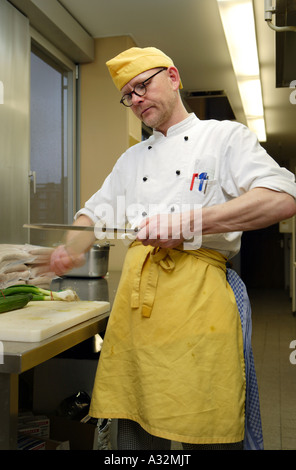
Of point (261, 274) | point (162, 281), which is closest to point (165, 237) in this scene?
point (162, 281)

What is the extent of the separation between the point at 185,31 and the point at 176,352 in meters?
2.92

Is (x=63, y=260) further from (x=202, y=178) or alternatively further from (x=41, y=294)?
(x=202, y=178)

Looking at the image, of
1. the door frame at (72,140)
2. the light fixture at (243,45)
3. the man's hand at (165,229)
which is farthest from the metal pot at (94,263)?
the light fixture at (243,45)

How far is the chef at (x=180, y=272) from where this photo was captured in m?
1.24

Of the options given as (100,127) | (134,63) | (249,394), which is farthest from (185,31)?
(249,394)

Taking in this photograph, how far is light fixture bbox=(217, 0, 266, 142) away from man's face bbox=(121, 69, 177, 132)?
1.61 m

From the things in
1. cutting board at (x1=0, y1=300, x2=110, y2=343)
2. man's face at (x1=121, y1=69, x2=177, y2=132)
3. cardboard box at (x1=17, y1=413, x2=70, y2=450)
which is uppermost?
man's face at (x1=121, y1=69, x2=177, y2=132)

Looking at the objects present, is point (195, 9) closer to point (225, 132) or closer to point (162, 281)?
point (225, 132)

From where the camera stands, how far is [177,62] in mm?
4148

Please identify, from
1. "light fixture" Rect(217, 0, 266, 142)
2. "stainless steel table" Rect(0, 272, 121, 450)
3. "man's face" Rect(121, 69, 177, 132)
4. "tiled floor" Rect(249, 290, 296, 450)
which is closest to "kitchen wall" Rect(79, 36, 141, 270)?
"light fixture" Rect(217, 0, 266, 142)

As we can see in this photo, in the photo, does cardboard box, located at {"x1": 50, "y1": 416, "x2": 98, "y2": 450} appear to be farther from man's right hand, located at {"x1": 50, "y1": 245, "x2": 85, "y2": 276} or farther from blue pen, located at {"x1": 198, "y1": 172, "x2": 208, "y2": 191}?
blue pen, located at {"x1": 198, "y1": 172, "x2": 208, "y2": 191}

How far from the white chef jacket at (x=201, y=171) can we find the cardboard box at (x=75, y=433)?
0.77 metres

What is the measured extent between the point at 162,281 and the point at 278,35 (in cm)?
113

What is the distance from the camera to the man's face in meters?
1.42
